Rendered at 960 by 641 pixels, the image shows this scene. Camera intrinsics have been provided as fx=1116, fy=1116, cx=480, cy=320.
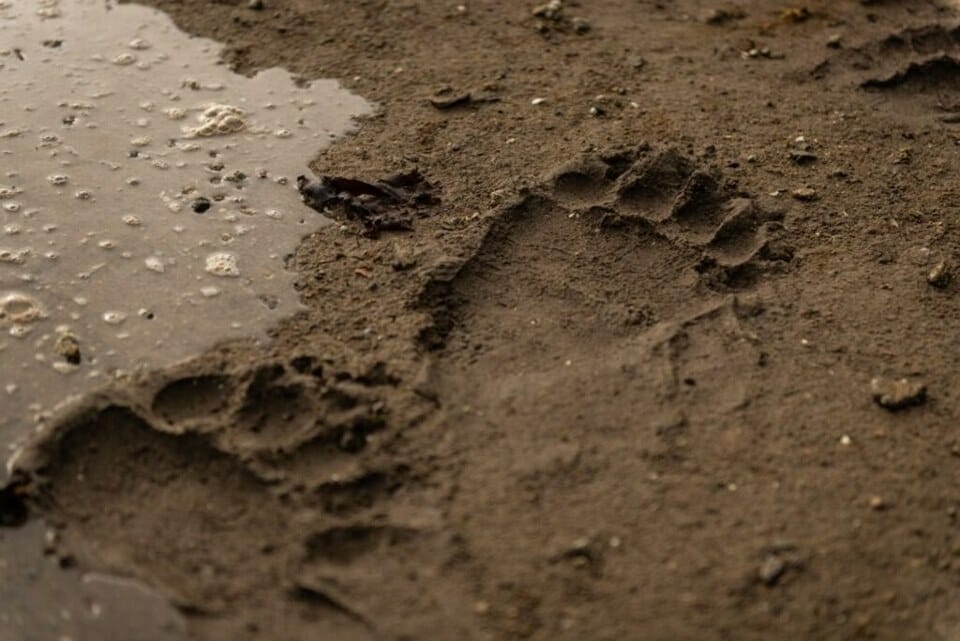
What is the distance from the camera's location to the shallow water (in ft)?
7.72

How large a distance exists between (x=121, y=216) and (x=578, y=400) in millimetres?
1243

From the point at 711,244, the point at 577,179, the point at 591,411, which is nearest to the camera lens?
the point at 591,411

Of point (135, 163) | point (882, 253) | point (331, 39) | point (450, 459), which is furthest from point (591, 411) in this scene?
point (331, 39)

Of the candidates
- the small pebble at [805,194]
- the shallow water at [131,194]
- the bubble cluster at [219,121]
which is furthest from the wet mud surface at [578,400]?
the bubble cluster at [219,121]

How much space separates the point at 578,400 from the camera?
86.9 inches

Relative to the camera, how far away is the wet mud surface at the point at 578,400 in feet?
6.23

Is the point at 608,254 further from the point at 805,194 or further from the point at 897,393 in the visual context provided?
the point at 897,393

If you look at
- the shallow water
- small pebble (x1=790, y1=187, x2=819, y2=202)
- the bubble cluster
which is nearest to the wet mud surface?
small pebble (x1=790, y1=187, x2=819, y2=202)

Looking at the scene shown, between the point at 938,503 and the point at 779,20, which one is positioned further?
the point at 779,20

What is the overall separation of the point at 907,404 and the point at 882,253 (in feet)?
1.75

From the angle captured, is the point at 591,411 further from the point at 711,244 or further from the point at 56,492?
the point at 56,492

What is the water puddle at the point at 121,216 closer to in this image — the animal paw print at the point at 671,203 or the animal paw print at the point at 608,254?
the animal paw print at the point at 608,254

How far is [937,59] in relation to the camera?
334 cm

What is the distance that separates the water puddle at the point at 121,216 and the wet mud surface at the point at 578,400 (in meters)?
0.07
